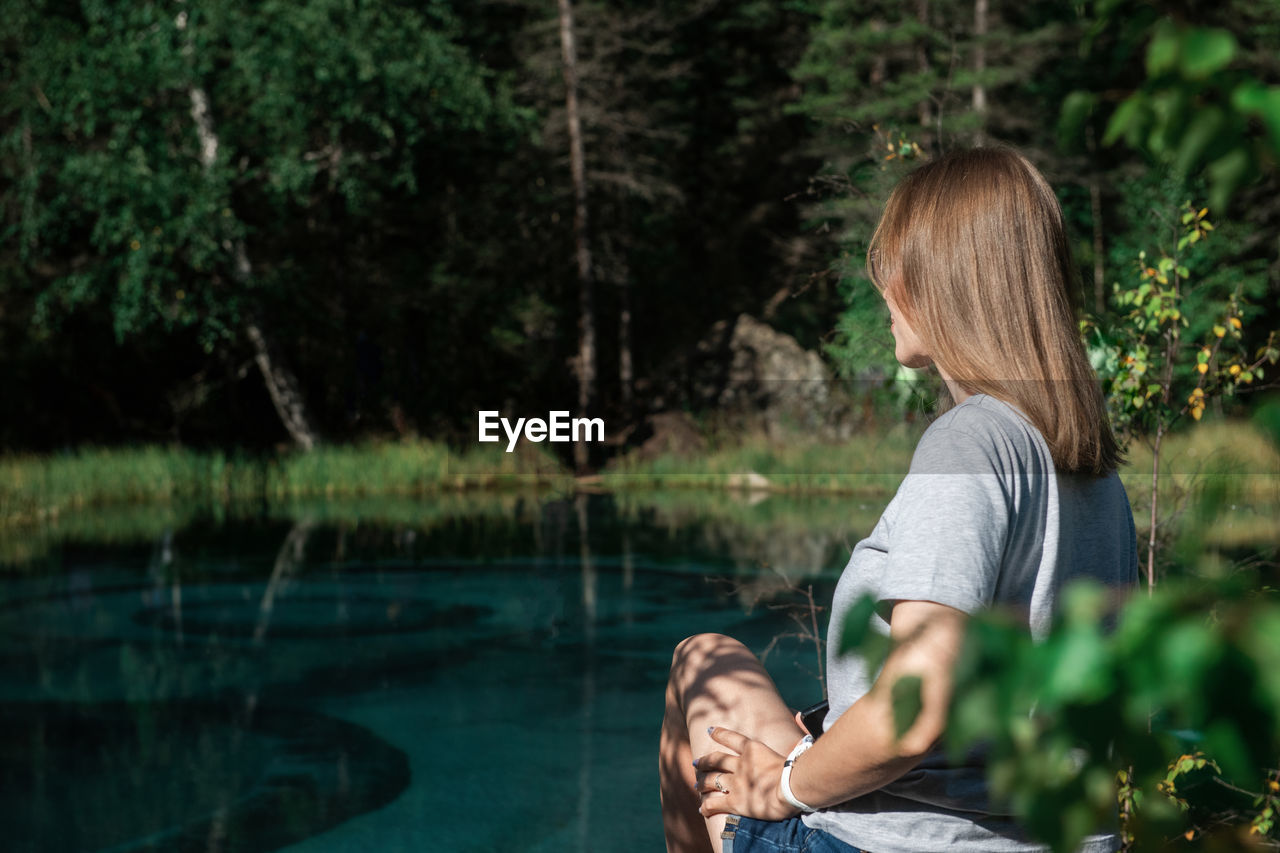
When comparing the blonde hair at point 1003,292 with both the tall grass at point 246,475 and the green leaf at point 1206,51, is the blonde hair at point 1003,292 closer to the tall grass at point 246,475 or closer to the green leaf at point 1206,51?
the green leaf at point 1206,51

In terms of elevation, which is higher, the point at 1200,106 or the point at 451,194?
the point at 451,194

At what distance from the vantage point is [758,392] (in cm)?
1434

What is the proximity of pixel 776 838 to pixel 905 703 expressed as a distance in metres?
0.89

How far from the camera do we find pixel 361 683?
16.6 ft

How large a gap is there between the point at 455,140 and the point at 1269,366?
500 inches

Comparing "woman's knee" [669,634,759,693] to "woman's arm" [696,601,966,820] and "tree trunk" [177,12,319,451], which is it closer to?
"woman's arm" [696,601,966,820]

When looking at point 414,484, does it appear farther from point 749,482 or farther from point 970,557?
point 970,557

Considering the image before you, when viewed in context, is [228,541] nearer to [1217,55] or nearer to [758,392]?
A: [758,392]

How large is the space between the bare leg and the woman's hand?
39mm

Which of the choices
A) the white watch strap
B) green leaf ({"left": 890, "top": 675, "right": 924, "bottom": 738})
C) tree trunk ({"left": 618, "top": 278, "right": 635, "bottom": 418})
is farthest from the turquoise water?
tree trunk ({"left": 618, "top": 278, "right": 635, "bottom": 418})

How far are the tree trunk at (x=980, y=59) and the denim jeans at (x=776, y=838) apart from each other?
13562 millimetres

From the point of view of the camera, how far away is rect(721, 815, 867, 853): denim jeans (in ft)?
4.58

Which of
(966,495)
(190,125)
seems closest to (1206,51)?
(966,495)

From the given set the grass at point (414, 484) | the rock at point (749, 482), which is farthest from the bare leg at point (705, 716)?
the rock at point (749, 482)
